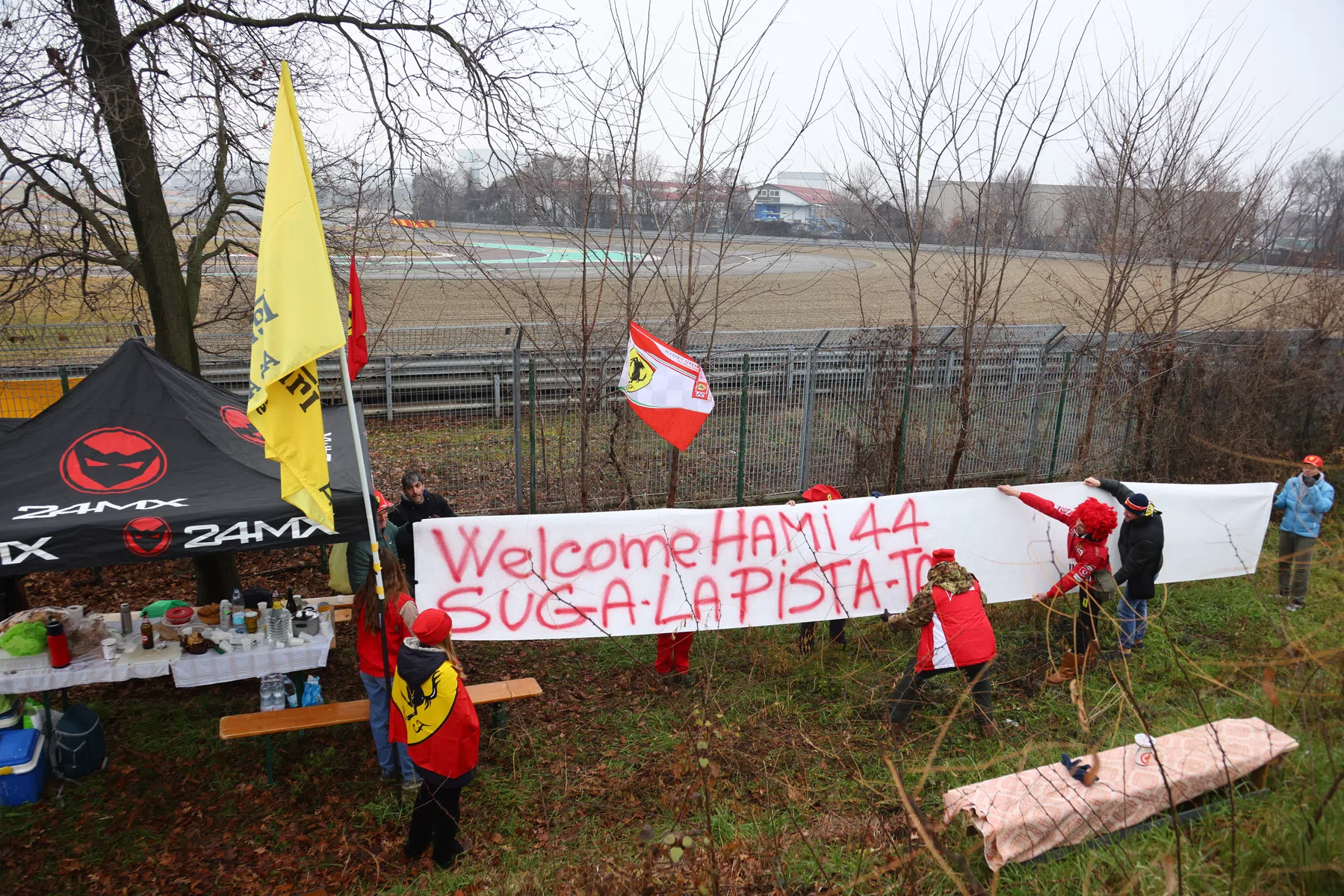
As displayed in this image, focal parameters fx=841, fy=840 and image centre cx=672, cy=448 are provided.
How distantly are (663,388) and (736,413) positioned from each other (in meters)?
3.87

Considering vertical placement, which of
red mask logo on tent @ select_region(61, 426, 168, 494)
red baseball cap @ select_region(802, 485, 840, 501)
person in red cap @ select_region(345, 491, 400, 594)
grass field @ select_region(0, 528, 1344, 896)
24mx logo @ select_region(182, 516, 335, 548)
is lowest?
grass field @ select_region(0, 528, 1344, 896)

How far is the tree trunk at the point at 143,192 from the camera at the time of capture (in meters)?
7.01

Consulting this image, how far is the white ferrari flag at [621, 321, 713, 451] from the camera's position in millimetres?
7059

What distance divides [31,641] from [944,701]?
6.57 metres

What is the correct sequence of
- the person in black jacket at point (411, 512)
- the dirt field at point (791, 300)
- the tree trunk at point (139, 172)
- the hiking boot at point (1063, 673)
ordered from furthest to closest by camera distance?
1. the dirt field at point (791, 300)
2. the tree trunk at point (139, 172)
3. the hiking boot at point (1063, 673)
4. the person in black jacket at point (411, 512)

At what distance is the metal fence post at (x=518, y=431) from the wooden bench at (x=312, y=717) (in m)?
4.01

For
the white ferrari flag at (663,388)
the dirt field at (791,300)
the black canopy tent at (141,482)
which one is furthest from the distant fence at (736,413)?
the black canopy tent at (141,482)

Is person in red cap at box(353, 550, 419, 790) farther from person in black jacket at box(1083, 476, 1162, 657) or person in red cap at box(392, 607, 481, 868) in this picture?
A: person in black jacket at box(1083, 476, 1162, 657)

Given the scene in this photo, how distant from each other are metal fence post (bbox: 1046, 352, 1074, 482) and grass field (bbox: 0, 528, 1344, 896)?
495cm

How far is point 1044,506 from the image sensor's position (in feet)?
24.1

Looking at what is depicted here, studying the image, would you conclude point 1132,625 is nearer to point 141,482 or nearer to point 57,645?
point 141,482

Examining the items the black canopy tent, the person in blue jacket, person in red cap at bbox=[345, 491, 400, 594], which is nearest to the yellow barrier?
the black canopy tent

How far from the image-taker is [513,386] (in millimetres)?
9828

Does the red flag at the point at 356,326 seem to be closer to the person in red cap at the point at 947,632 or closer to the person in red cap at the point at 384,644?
the person in red cap at the point at 384,644
